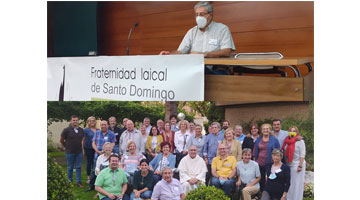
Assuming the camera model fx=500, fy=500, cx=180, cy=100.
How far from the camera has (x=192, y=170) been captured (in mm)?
4660

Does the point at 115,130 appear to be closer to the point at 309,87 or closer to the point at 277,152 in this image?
the point at 277,152

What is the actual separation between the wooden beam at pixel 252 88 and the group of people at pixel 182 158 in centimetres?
29

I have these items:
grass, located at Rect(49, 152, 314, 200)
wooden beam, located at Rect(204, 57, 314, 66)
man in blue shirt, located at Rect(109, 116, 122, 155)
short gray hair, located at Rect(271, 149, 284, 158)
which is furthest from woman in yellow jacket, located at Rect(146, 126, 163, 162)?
short gray hair, located at Rect(271, 149, 284, 158)

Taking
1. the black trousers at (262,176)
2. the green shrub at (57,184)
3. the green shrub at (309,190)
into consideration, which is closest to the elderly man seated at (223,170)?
the black trousers at (262,176)

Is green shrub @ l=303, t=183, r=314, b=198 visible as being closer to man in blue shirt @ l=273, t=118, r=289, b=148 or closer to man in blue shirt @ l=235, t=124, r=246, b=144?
man in blue shirt @ l=273, t=118, r=289, b=148

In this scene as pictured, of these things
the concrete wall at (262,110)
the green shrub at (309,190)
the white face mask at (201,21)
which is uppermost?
the white face mask at (201,21)

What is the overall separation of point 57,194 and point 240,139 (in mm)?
1922

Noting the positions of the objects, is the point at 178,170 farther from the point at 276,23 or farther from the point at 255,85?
the point at 276,23

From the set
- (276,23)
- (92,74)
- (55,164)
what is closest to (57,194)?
(55,164)

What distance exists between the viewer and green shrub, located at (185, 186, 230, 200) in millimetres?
4539

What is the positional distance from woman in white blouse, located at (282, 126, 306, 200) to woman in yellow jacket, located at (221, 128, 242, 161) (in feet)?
1.34

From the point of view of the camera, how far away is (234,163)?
180 inches

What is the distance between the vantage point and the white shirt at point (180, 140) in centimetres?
472

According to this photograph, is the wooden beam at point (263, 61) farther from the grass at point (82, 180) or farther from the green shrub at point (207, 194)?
the grass at point (82, 180)
